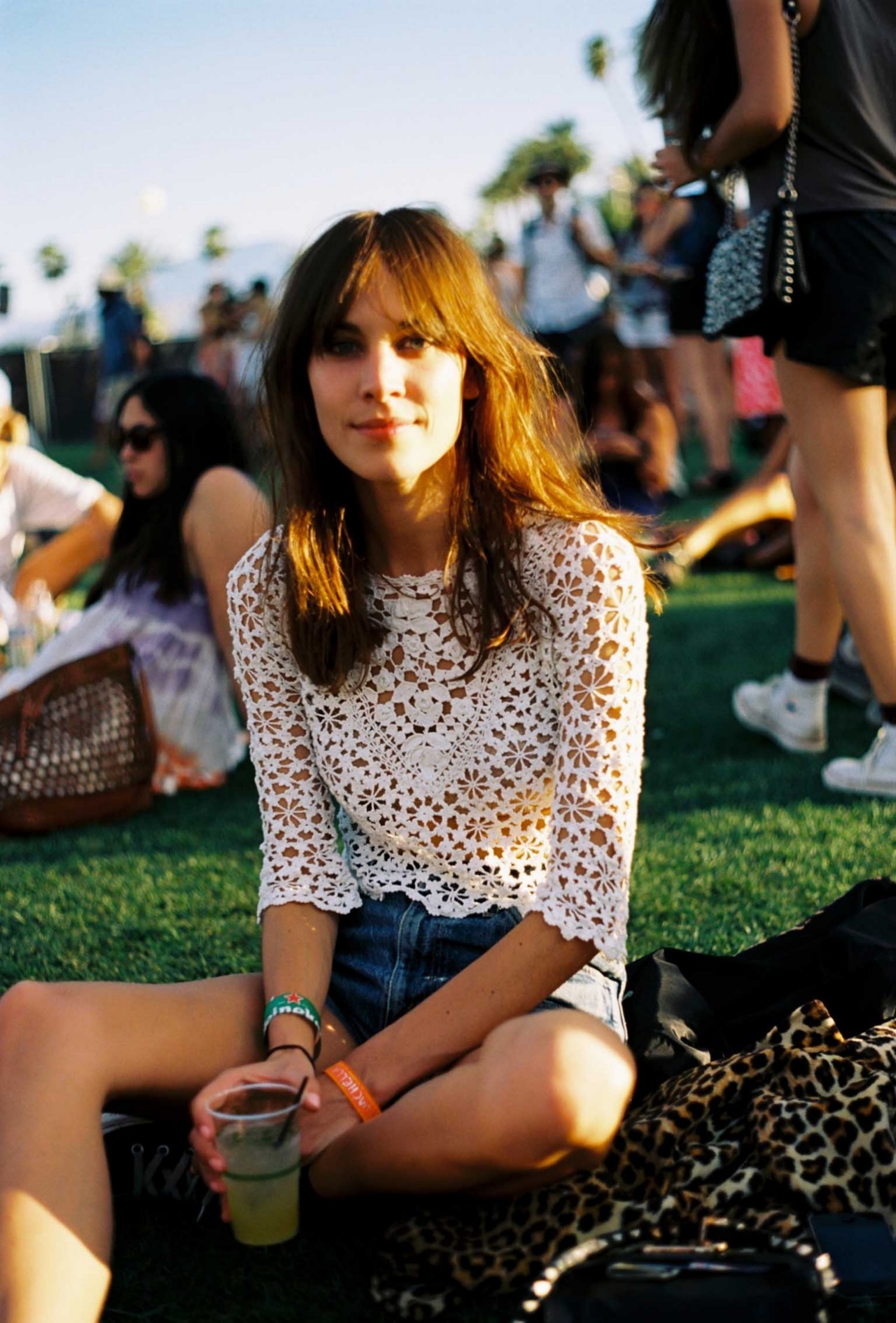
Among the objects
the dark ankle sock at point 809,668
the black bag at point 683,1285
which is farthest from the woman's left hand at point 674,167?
the black bag at point 683,1285

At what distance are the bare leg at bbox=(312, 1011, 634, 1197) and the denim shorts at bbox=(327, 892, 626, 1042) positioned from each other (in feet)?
0.74

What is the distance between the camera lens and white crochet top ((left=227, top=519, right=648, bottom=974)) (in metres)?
2.15

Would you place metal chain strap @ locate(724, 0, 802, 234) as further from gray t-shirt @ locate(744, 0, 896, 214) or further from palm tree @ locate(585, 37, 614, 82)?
palm tree @ locate(585, 37, 614, 82)

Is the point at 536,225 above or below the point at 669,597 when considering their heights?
above

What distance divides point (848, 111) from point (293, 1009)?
2655 millimetres

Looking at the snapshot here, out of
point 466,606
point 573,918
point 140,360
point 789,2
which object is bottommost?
point 140,360

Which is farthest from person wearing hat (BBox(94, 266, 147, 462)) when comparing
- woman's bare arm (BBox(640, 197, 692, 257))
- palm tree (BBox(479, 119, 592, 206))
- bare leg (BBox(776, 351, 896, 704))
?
palm tree (BBox(479, 119, 592, 206))

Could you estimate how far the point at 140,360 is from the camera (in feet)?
55.0

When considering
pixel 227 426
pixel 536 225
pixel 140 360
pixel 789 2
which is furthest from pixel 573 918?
pixel 140 360

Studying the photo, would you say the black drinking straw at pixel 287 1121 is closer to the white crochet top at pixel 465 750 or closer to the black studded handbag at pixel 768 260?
the white crochet top at pixel 465 750

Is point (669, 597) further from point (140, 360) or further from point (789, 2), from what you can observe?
point (140, 360)

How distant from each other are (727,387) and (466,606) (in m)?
8.41

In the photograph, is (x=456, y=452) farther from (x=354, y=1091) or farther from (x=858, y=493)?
(x=858, y=493)

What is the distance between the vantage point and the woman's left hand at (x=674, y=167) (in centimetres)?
387
